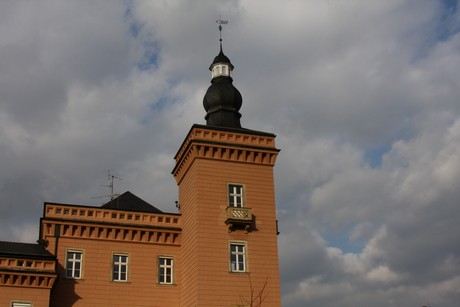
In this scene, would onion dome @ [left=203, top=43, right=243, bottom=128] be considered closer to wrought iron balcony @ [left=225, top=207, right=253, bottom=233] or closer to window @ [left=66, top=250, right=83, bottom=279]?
wrought iron balcony @ [left=225, top=207, right=253, bottom=233]

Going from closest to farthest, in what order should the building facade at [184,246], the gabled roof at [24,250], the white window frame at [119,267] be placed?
the gabled roof at [24,250] → the building facade at [184,246] → the white window frame at [119,267]

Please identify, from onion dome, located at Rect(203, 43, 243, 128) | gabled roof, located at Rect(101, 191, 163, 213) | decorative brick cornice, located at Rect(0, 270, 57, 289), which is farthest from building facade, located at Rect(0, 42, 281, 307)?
gabled roof, located at Rect(101, 191, 163, 213)

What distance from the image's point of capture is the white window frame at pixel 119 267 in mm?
34688

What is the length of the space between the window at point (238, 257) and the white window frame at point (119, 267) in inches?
258

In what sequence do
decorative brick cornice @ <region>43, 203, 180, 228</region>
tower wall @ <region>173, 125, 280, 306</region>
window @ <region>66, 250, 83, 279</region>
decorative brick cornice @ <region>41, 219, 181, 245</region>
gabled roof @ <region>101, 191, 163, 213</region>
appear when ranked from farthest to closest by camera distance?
gabled roof @ <region>101, 191, 163, 213</region> → decorative brick cornice @ <region>43, 203, 180, 228</region> → decorative brick cornice @ <region>41, 219, 181, 245</region> → window @ <region>66, 250, 83, 279</region> → tower wall @ <region>173, 125, 280, 306</region>

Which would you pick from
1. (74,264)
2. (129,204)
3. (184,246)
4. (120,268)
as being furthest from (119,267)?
(129,204)

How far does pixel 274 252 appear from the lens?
112 feet

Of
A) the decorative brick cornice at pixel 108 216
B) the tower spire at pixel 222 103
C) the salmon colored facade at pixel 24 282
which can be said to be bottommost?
the salmon colored facade at pixel 24 282

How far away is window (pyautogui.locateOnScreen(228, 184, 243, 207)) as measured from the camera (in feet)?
114

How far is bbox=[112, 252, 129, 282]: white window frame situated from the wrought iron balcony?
6732 millimetres

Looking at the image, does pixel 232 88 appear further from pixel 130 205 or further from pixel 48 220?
pixel 48 220

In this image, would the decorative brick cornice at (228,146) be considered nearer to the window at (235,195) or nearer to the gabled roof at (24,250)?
the window at (235,195)

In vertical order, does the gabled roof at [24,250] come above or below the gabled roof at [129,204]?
below

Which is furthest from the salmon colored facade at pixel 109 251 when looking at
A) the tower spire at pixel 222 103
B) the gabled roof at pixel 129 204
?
the tower spire at pixel 222 103
